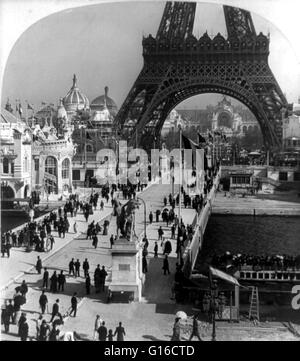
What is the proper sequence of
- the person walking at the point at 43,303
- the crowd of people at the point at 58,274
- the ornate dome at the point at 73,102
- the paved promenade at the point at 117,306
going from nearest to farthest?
1. the crowd of people at the point at 58,274
2. the paved promenade at the point at 117,306
3. the person walking at the point at 43,303
4. the ornate dome at the point at 73,102

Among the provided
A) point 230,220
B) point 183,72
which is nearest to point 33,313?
point 230,220

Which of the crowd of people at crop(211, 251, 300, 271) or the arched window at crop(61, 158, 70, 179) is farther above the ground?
the arched window at crop(61, 158, 70, 179)

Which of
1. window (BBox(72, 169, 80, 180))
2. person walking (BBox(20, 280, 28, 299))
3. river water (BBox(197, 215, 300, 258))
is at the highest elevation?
window (BBox(72, 169, 80, 180))

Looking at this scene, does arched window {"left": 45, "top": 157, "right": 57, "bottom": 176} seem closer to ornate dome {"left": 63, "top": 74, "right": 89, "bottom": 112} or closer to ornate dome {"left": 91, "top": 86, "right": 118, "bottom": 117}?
ornate dome {"left": 63, "top": 74, "right": 89, "bottom": 112}

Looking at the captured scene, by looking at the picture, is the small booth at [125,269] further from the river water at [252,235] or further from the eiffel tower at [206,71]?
the eiffel tower at [206,71]

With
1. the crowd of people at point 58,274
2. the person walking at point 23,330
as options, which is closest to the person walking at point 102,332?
the crowd of people at point 58,274

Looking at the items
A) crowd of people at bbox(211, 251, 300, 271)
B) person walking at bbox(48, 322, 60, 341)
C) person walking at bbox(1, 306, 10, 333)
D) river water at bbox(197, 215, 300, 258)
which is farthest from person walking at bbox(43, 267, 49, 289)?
river water at bbox(197, 215, 300, 258)
